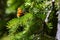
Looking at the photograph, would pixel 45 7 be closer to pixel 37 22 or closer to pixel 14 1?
pixel 37 22

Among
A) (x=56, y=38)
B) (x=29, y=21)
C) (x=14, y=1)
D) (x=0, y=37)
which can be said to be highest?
(x=14, y=1)

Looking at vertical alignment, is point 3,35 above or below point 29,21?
above

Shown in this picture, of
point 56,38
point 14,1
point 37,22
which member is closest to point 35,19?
point 37,22

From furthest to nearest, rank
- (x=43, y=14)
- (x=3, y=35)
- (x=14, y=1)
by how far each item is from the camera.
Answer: (x=3, y=35), (x=14, y=1), (x=43, y=14)

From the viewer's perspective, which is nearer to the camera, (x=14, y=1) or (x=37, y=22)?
(x=37, y=22)

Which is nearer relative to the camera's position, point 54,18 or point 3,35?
point 54,18

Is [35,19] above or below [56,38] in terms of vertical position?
above

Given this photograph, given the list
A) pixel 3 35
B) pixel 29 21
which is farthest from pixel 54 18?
pixel 3 35

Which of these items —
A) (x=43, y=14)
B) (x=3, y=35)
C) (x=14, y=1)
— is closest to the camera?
(x=43, y=14)

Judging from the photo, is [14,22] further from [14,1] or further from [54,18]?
[14,1]
